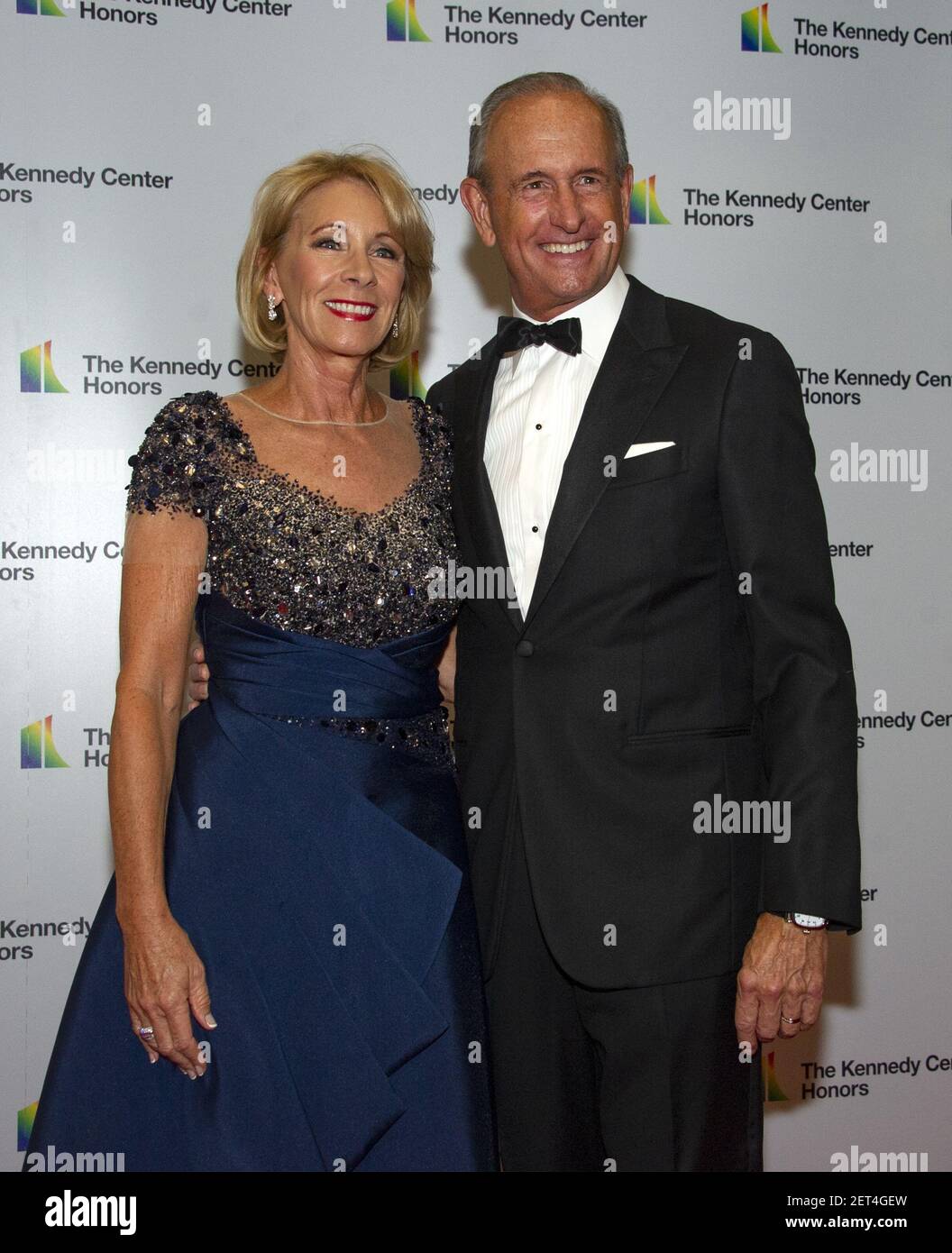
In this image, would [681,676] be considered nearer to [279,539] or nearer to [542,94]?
[279,539]

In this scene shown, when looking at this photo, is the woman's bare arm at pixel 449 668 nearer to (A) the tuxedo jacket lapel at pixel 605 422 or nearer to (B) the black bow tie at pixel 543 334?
(A) the tuxedo jacket lapel at pixel 605 422

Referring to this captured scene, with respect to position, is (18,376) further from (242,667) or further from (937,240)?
(937,240)

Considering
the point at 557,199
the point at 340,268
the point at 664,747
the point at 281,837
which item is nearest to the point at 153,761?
the point at 281,837

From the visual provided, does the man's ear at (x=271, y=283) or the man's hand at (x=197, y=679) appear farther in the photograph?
the man's ear at (x=271, y=283)

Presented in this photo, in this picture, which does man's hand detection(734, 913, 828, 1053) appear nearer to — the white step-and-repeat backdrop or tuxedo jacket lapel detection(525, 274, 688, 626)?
tuxedo jacket lapel detection(525, 274, 688, 626)

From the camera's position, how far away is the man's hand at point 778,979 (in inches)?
68.4

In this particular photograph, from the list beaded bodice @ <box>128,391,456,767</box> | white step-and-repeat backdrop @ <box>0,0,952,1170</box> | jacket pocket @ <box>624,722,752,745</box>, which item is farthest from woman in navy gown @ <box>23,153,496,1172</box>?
white step-and-repeat backdrop @ <box>0,0,952,1170</box>

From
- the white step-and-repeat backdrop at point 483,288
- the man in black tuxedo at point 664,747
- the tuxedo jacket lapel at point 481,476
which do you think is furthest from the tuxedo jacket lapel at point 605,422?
the white step-and-repeat backdrop at point 483,288

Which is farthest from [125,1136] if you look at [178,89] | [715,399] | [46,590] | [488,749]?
[178,89]

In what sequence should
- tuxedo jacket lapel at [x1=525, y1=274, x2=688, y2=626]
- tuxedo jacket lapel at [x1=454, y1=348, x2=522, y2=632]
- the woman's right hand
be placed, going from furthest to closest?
tuxedo jacket lapel at [x1=454, y1=348, x2=522, y2=632] → tuxedo jacket lapel at [x1=525, y1=274, x2=688, y2=626] → the woman's right hand

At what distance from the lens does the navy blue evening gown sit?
1.71 meters

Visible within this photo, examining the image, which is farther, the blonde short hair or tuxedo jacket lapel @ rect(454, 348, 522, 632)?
the blonde short hair

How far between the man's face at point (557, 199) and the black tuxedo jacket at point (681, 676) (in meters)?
0.25

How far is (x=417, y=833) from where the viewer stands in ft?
6.01
